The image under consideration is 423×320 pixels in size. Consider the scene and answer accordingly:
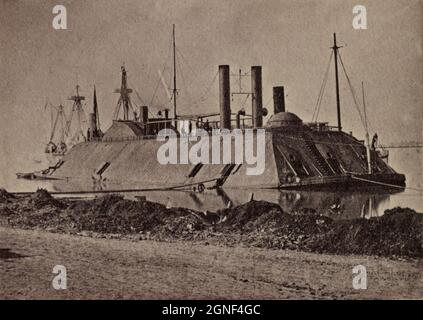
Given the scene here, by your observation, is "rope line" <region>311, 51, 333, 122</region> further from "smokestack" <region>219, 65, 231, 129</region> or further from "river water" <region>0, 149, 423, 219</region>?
"smokestack" <region>219, 65, 231, 129</region>

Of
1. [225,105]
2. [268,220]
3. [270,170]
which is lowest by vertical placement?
[268,220]

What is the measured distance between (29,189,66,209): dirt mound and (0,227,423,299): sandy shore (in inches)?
213

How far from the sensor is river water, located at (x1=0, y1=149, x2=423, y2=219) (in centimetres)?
2059

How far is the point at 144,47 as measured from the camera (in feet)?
66.3

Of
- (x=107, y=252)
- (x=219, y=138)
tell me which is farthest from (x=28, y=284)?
(x=219, y=138)

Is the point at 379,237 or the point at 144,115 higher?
the point at 144,115

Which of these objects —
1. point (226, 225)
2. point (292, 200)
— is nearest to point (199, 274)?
point (226, 225)

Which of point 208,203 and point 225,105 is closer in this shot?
point 208,203

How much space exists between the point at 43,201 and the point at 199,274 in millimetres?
10040

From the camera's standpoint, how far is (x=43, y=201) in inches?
843

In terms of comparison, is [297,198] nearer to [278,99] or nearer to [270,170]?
[270,170]

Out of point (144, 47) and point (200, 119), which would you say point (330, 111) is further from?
point (200, 119)

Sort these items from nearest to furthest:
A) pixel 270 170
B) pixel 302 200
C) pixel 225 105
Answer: pixel 302 200, pixel 270 170, pixel 225 105

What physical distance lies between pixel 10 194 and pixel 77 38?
7040 millimetres
